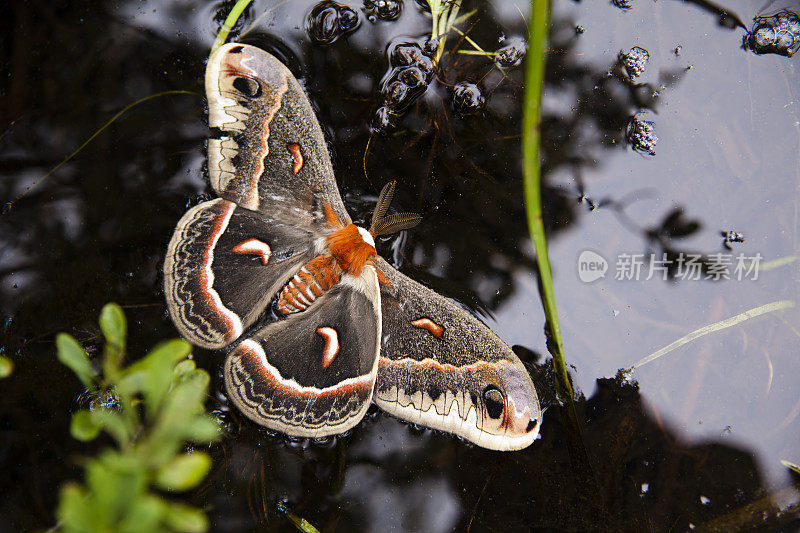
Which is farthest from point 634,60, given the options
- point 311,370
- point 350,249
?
point 311,370

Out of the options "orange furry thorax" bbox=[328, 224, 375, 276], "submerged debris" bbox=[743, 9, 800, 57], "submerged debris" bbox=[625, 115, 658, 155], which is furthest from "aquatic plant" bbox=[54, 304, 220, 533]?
"submerged debris" bbox=[743, 9, 800, 57]

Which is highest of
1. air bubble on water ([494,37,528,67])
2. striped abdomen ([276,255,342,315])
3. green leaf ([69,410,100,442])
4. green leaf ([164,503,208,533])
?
air bubble on water ([494,37,528,67])

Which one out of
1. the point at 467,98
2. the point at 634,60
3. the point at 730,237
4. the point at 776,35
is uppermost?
the point at 776,35

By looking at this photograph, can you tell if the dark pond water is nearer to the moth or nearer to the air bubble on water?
the air bubble on water

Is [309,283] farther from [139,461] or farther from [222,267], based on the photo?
[139,461]

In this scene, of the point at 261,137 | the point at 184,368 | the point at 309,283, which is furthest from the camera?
the point at 309,283

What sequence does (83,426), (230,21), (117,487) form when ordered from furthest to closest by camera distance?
(230,21), (83,426), (117,487)

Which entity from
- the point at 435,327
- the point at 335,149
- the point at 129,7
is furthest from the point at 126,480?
the point at 129,7

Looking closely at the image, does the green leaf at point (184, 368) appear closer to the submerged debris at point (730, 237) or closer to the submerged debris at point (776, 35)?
the submerged debris at point (730, 237)
